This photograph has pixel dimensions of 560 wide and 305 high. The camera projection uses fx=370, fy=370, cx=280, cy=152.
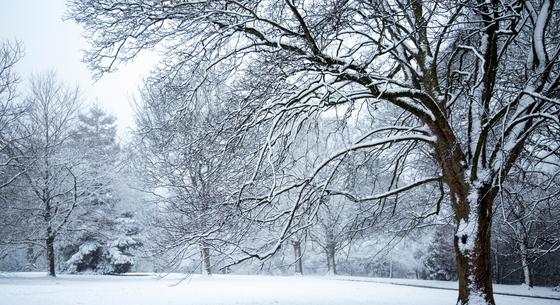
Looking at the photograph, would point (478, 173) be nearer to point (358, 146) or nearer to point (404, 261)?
point (358, 146)

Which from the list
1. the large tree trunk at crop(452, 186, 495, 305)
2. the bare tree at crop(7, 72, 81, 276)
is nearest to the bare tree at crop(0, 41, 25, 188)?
the bare tree at crop(7, 72, 81, 276)

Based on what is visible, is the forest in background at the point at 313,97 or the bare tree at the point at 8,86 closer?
the forest in background at the point at 313,97

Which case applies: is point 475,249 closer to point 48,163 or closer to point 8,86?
point 8,86

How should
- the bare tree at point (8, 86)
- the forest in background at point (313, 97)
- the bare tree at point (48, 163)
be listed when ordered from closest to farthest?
the forest in background at point (313, 97)
the bare tree at point (8, 86)
the bare tree at point (48, 163)

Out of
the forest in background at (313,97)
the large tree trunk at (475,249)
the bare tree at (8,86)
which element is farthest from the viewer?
the bare tree at (8,86)

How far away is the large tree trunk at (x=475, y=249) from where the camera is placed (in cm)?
566

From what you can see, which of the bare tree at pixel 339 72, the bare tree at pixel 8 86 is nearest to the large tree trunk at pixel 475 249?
the bare tree at pixel 339 72

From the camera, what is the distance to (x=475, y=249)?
5.73m

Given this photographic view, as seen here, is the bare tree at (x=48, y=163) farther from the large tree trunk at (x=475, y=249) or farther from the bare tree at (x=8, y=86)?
the large tree trunk at (x=475, y=249)

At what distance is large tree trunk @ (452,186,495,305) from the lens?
5664 mm

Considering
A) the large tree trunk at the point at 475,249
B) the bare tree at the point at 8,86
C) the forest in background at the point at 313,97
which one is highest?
the bare tree at the point at 8,86

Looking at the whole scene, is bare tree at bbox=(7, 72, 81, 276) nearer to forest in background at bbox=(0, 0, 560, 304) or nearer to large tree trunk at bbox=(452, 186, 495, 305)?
forest in background at bbox=(0, 0, 560, 304)

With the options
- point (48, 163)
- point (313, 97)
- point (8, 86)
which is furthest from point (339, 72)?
point (48, 163)

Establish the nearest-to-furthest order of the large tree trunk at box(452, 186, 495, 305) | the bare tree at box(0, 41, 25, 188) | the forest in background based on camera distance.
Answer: the forest in background, the large tree trunk at box(452, 186, 495, 305), the bare tree at box(0, 41, 25, 188)
